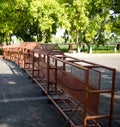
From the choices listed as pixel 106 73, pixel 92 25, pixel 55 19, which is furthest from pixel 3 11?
pixel 106 73

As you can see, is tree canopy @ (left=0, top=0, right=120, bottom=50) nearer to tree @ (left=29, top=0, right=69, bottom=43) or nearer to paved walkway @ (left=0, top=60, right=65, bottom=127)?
tree @ (left=29, top=0, right=69, bottom=43)

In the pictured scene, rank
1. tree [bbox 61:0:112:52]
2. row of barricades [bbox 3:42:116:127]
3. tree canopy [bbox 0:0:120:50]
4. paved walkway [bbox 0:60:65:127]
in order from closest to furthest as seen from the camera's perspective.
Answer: row of barricades [bbox 3:42:116:127]
paved walkway [bbox 0:60:65:127]
tree canopy [bbox 0:0:120:50]
tree [bbox 61:0:112:52]

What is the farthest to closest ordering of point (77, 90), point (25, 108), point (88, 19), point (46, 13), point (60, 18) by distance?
point (88, 19) < point (60, 18) < point (46, 13) < point (25, 108) < point (77, 90)

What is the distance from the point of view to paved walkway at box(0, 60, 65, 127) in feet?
24.4

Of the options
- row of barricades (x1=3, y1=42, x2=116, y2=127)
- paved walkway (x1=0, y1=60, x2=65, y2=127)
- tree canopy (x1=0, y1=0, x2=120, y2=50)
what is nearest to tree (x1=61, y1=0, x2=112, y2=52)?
tree canopy (x1=0, y1=0, x2=120, y2=50)

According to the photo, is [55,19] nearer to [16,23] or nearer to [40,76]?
[16,23]

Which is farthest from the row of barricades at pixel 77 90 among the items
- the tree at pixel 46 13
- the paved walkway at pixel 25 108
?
the tree at pixel 46 13

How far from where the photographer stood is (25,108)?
8.75 meters

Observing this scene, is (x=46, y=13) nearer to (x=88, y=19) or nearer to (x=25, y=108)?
(x=88, y=19)

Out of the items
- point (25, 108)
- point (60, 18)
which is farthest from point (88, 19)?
point (25, 108)

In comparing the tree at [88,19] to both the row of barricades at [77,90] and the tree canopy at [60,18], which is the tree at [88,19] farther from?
the row of barricades at [77,90]

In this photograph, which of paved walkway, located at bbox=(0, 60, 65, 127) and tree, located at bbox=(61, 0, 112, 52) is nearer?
paved walkway, located at bbox=(0, 60, 65, 127)

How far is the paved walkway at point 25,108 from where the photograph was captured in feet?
24.4

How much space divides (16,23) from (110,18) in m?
14.6
